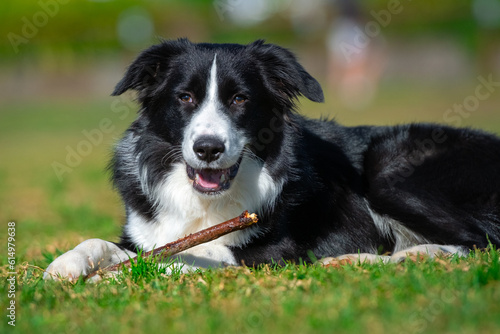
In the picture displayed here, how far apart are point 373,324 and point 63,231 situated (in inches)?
196

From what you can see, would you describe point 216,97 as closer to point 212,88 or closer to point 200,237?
point 212,88

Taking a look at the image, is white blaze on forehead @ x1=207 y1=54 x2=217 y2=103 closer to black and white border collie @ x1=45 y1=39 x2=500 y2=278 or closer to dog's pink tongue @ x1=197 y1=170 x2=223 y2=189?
black and white border collie @ x1=45 y1=39 x2=500 y2=278

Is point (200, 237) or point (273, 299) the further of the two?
point (200, 237)

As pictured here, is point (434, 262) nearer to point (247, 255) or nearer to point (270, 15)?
point (247, 255)

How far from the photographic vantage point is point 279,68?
4.67 m

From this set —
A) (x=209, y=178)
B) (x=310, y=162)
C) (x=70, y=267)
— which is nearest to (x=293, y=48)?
(x=310, y=162)

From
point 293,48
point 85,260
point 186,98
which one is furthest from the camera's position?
point 293,48

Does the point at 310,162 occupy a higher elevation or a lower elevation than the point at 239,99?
lower

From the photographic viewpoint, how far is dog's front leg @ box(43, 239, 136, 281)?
396cm

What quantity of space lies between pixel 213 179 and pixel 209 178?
32 millimetres

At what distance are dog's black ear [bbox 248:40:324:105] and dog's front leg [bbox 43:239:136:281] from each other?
177 cm

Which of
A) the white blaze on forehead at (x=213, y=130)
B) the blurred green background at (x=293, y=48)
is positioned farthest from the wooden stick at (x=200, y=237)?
the blurred green background at (x=293, y=48)

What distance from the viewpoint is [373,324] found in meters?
2.80

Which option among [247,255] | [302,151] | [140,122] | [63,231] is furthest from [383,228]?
[63,231]
